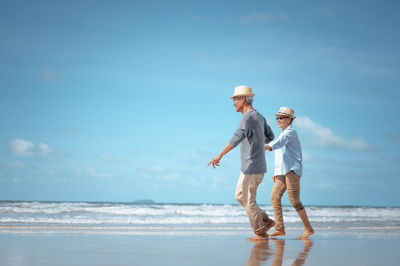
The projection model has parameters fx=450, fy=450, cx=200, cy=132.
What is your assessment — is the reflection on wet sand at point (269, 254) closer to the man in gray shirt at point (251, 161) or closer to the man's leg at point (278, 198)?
the man in gray shirt at point (251, 161)

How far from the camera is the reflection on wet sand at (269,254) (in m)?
4.05

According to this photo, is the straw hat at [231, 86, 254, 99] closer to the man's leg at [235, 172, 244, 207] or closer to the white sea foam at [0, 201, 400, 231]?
the man's leg at [235, 172, 244, 207]

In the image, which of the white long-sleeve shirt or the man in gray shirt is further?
the white long-sleeve shirt

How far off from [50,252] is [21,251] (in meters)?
0.33

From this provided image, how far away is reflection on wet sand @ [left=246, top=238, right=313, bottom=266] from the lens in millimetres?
4052

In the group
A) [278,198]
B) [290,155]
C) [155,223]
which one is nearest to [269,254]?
[278,198]

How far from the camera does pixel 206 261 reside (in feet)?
13.6

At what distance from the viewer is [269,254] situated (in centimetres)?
460

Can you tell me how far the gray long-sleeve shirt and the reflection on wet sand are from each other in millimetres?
930

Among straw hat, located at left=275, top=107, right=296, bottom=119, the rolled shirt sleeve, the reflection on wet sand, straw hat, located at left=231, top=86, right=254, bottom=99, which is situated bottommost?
the reflection on wet sand

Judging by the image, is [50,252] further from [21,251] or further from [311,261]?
[311,261]

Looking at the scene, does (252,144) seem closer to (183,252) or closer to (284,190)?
(284,190)

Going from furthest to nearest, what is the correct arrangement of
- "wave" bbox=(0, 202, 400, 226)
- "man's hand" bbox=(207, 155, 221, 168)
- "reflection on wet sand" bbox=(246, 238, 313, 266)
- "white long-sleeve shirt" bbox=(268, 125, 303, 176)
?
"wave" bbox=(0, 202, 400, 226)
"white long-sleeve shirt" bbox=(268, 125, 303, 176)
"man's hand" bbox=(207, 155, 221, 168)
"reflection on wet sand" bbox=(246, 238, 313, 266)

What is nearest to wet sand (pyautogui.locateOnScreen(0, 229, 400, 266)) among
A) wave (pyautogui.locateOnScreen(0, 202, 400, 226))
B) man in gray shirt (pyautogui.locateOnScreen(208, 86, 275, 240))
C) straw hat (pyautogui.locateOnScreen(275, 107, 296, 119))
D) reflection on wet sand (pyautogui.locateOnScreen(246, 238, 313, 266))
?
reflection on wet sand (pyautogui.locateOnScreen(246, 238, 313, 266))
